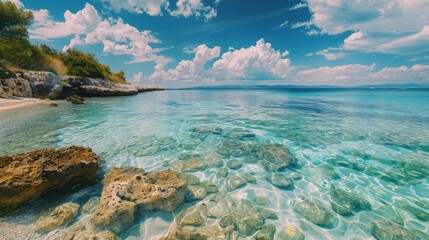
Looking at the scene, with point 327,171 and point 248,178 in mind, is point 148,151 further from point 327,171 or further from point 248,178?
point 327,171

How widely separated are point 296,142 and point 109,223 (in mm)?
6774

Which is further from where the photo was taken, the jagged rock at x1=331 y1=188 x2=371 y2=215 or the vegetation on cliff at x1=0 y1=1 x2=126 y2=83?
the vegetation on cliff at x1=0 y1=1 x2=126 y2=83

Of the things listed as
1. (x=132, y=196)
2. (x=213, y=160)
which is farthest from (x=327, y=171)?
(x=132, y=196)

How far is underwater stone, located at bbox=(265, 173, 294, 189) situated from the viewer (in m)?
4.22

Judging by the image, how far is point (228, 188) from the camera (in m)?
4.09

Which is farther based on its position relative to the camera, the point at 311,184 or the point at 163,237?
the point at 311,184

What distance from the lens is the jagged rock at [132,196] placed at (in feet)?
9.54

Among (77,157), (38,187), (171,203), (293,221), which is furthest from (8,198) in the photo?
(293,221)

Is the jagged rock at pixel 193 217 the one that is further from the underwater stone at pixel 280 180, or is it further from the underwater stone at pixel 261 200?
the underwater stone at pixel 280 180

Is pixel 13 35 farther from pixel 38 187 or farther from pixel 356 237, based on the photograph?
pixel 356 237

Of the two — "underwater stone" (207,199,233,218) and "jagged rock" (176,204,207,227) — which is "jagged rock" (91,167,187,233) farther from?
"underwater stone" (207,199,233,218)

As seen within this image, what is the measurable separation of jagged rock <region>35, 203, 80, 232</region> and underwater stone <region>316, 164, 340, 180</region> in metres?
5.75

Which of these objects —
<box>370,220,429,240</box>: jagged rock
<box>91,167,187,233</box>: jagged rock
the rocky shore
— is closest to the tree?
the rocky shore

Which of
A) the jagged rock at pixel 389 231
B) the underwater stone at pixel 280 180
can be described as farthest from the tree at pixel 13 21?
the jagged rock at pixel 389 231
